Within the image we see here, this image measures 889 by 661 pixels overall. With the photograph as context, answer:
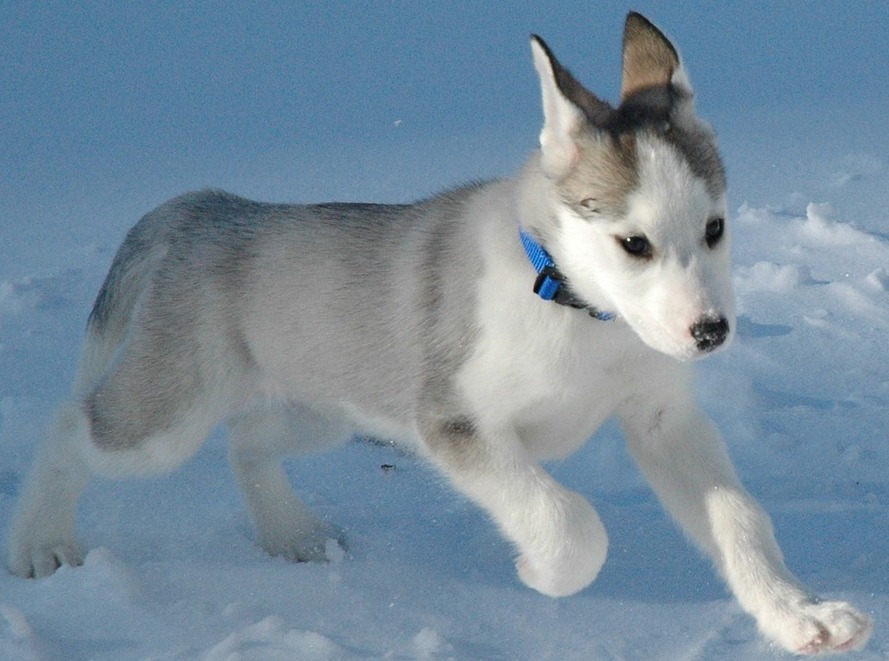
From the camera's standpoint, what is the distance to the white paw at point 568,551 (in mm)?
3203

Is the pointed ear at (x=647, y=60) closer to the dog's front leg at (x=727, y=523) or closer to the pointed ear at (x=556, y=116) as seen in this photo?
the pointed ear at (x=556, y=116)

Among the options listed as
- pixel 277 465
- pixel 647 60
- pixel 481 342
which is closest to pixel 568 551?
pixel 481 342

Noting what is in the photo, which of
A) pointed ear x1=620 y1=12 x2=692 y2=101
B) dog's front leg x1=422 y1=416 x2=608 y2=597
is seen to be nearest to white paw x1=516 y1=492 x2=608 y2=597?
dog's front leg x1=422 y1=416 x2=608 y2=597

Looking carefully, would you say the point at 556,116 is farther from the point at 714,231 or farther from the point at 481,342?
the point at 481,342

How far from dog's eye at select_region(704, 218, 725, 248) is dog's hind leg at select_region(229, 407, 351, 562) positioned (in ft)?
5.39

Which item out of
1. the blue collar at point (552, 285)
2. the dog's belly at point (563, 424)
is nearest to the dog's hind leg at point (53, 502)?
the dog's belly at point (563, 424)

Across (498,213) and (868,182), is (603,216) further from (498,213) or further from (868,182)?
(868,182)

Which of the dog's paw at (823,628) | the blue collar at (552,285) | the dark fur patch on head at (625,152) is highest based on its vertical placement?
the dark fur patch on head at (625,152)

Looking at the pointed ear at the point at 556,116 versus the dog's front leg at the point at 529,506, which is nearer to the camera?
the pointed ear at the point at 556,116

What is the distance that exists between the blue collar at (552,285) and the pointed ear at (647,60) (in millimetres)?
478

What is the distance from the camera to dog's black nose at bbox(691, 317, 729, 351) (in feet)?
9.14

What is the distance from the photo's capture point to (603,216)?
2.97 m

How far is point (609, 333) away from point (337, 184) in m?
4.21

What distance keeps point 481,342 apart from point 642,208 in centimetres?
65
